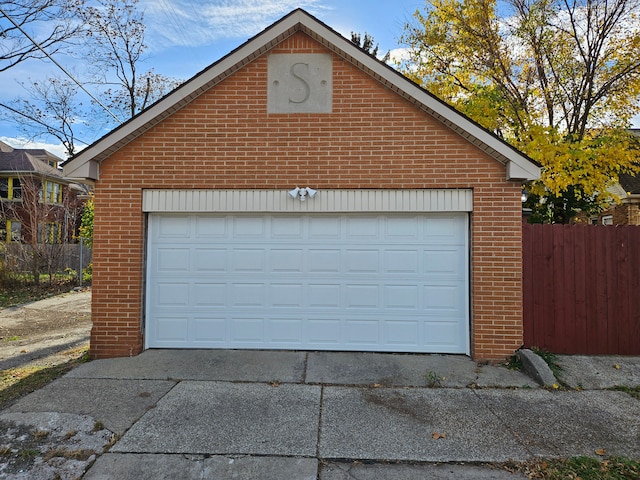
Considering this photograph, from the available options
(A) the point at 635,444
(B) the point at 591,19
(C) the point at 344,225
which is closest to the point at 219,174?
(C) the point at 344,225

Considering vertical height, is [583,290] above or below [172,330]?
above

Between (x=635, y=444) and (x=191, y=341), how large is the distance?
5.85m

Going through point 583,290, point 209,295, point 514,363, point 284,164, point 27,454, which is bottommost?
point 27,454

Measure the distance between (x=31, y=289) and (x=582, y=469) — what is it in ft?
54.4

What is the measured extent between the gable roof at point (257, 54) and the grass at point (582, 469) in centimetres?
382

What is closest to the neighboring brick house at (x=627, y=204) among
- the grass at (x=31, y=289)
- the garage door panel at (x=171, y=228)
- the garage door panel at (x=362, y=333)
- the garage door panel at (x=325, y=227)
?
the garage door panel at (x=362, y=333)

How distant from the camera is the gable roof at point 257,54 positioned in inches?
241

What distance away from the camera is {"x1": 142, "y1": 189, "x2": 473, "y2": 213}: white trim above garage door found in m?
6.32

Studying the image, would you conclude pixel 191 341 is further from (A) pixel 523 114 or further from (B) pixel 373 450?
(A) pixel 523 114

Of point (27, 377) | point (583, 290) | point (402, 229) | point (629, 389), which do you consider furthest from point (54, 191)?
point (629, 389)

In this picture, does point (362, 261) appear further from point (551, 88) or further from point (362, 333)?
point (551, 88)

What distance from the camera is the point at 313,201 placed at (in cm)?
641

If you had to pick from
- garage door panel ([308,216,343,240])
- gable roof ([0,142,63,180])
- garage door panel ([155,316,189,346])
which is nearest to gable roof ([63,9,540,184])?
garage door panel ([308,216,343,240])


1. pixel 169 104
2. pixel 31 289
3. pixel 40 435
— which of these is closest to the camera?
pixel 40 435
